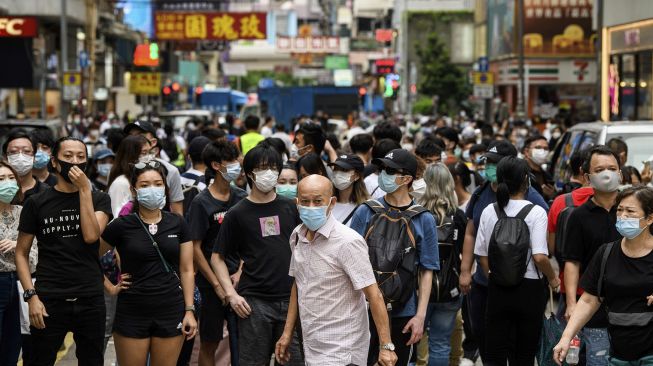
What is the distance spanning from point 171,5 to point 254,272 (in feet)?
146

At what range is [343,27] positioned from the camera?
5768 inches

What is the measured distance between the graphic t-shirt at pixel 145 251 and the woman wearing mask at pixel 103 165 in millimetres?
4714

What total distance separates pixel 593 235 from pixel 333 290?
83.5 inches

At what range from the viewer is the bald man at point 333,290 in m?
6.62

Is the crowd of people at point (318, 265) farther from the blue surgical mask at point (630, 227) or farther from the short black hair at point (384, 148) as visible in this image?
the short black hair at point (384, 148)

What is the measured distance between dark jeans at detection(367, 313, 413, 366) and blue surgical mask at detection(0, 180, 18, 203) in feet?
8.54

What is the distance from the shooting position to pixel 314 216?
6598mm

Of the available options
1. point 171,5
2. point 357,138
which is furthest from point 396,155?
point 171,5

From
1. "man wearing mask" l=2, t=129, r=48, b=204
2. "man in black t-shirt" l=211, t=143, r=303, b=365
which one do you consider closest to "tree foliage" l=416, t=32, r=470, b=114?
"man wearing mask" l=2, t=129, r=48, b=204

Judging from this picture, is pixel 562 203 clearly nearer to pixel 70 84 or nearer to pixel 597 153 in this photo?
pixel 597 153

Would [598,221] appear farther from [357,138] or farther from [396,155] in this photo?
[357,138]

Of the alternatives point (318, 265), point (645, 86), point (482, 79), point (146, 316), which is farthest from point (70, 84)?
point (318, 265)

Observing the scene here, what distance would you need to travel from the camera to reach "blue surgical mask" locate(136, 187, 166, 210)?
778 cm

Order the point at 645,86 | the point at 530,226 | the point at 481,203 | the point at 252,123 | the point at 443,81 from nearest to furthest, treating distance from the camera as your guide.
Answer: the point at 530,226 → the point at 481,203 → the point at 252,123 → the point at 645,86 → the point at 443,81
